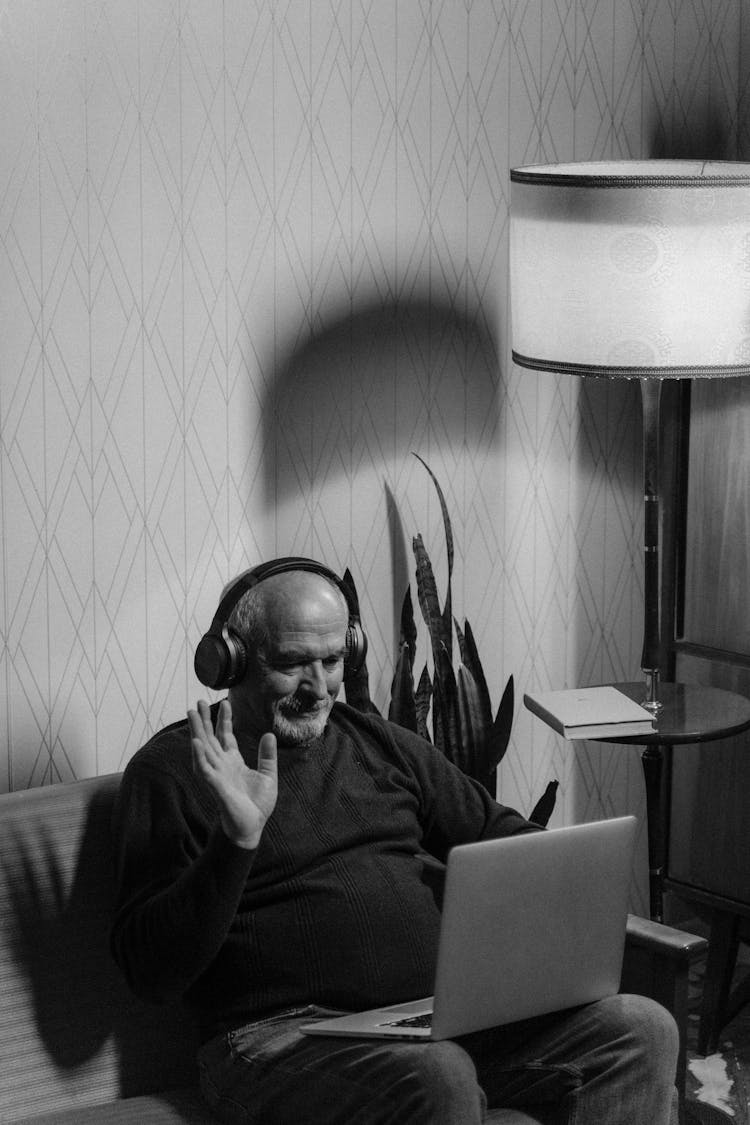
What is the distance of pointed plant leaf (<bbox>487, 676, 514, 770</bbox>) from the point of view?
2.95 meters

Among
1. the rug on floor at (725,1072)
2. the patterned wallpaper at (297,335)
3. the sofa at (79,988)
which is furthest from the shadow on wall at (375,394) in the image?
the rug on floor at (725,1072)

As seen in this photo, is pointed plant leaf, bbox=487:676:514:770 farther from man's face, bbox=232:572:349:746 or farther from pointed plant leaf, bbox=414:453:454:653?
man's face, bbox=232:572:349:746

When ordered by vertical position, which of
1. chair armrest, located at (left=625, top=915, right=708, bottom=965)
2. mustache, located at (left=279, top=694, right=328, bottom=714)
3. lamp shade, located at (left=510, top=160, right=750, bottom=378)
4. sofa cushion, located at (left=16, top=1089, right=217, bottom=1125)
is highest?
lamp shade, located at (left=510, top=160, right=750, bottom=378)

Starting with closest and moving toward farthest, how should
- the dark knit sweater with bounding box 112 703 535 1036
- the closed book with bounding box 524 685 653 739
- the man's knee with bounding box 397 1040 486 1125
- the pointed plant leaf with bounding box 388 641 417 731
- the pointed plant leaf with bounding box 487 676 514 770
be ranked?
the man's knee with bounding box 397 1040 486 1125 < the dark knit sweater with bounding box 112 703 535 1036 < the closed book with bounding box 524 685 653 739 < the pointed plant leaf with bounding box 388 641 417 731 < the pointed plant leaf with bounding box 487 676 514 770

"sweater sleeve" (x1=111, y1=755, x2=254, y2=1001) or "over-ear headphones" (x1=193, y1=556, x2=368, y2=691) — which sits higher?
"over-ear headphones" (x1=193, y1=556, x2=368, y2=691)

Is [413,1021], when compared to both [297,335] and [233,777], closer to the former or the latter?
[233,777]

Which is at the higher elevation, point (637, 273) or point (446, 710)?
point (637, 273)

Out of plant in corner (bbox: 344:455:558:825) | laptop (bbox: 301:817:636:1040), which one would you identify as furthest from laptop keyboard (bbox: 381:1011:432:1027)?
plant in corner (bbox: 344:455:558:825)

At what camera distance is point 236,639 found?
231cm

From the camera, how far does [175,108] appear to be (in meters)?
2.67

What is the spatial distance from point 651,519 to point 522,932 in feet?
3.37

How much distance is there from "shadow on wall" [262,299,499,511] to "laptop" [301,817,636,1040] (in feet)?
3.69

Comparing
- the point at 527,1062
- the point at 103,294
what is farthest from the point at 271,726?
the point at 103,294

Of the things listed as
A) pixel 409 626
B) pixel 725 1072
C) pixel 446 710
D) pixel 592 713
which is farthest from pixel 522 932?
pixel 725 1072
